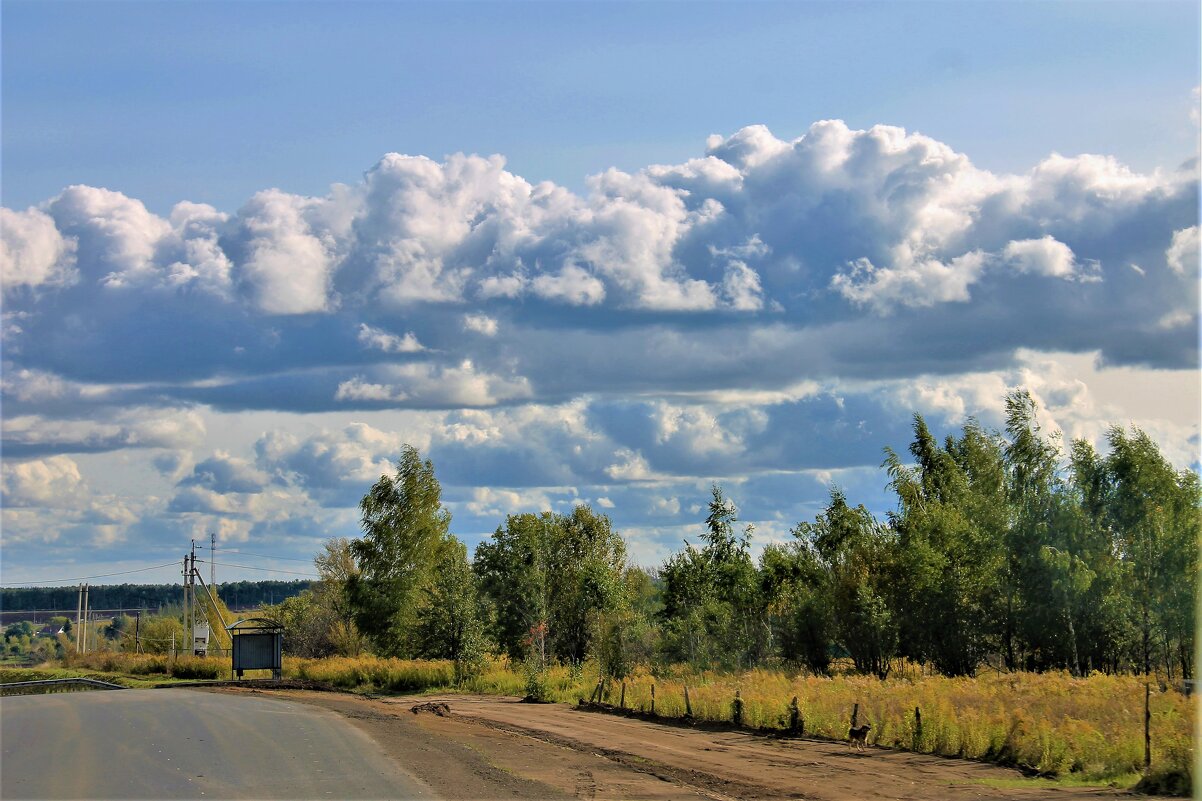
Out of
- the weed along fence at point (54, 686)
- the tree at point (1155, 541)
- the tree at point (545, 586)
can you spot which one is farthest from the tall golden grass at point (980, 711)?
the weed along fence at point (54, 686)

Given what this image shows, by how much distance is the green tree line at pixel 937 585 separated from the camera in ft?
131

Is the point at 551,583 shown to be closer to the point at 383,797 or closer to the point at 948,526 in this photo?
the point at 948,526

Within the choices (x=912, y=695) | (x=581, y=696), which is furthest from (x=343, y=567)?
(x=912, y=695)

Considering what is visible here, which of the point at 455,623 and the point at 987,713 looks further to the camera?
the point at 455,623

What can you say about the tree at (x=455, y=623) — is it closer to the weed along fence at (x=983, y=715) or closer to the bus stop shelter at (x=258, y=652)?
the bus stop shelter at (x=258, y=652)

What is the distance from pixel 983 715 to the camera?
74.9 ft

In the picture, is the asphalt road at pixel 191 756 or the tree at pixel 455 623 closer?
the asphalt road at pixel 191 756

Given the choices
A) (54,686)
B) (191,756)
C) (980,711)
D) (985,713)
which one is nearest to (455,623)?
(191,756)

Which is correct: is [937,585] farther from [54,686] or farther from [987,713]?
[54,686]

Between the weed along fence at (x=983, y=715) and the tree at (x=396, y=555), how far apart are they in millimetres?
23939

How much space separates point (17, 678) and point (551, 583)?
33807 mm

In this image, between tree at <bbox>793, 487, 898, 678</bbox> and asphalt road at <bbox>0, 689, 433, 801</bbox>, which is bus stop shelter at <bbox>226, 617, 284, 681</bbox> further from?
tree at <bbox>793, 487, 898, 678</bbox>

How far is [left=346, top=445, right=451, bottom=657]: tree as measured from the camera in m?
55.9

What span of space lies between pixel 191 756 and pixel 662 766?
29.7ft
